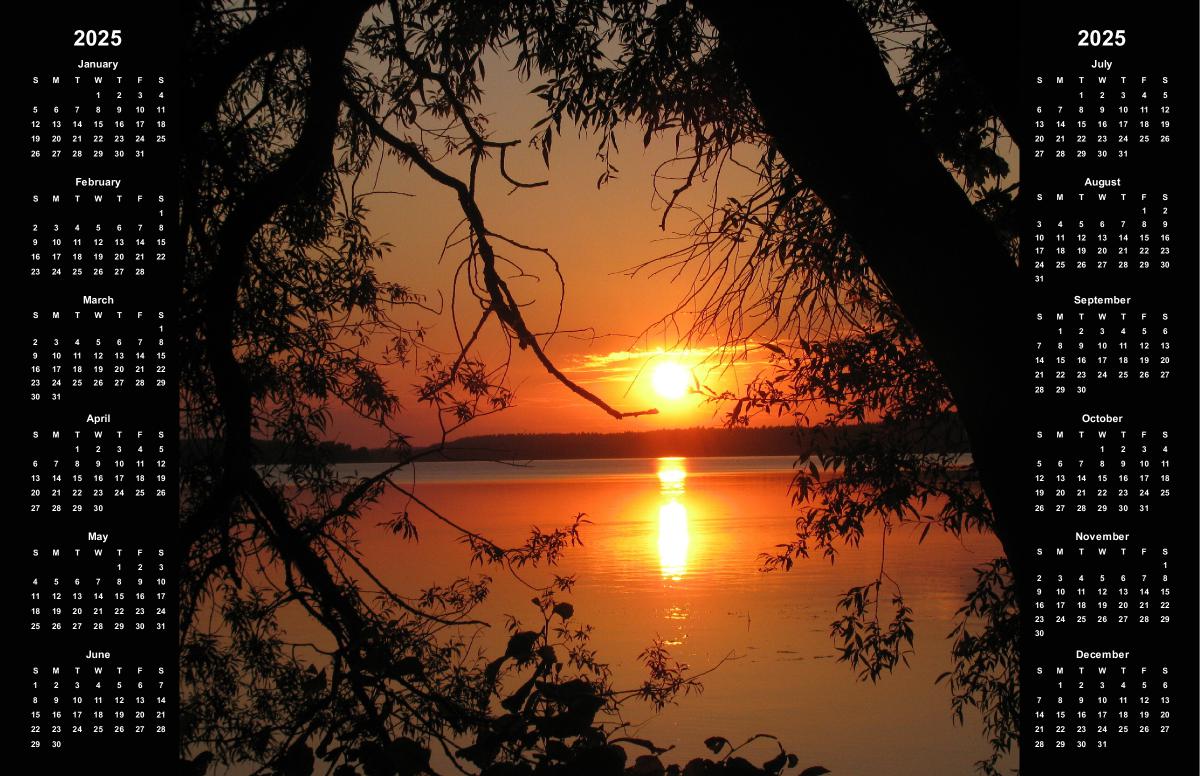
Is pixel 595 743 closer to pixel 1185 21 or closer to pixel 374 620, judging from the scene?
pixel 1185 21

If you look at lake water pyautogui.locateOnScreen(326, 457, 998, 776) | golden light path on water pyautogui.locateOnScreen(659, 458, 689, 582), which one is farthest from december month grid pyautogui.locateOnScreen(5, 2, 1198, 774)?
golden light path on water pyautogui.locateOnScreen(659, 458, 689, 582)

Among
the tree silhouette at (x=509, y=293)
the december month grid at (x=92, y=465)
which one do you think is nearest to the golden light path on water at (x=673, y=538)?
the tree silhouette at (x=509, y=293)

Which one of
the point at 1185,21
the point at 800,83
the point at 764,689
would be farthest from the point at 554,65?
the point at 764,689

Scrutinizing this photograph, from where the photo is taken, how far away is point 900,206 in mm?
2580

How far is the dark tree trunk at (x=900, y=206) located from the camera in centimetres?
255

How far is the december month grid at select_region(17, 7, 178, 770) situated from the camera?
11.2 ft

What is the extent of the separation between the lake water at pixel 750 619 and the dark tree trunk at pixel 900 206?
2.67m

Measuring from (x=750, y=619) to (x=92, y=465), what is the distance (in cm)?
1274

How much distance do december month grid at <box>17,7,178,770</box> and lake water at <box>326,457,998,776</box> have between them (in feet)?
4.57

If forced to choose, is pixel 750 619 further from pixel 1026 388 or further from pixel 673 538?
pixel 1026 388

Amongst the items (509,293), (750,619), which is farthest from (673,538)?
(509,293)

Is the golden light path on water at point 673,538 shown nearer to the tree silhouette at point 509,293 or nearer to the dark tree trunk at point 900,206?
the tree silhouette at point 509,293

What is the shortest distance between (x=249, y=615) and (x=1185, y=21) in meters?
5.42

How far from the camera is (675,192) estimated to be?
4691 mm
